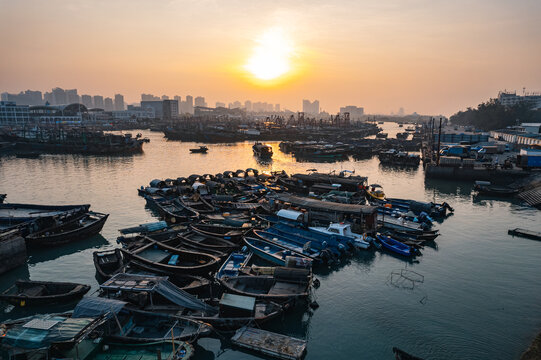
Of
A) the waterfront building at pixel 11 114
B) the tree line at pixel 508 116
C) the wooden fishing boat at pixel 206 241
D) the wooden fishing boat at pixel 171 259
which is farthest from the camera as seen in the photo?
the waterfront building at pixel 11 114

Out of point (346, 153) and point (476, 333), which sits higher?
point (346, 153)

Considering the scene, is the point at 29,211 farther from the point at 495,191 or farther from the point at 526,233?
the point at 495,191

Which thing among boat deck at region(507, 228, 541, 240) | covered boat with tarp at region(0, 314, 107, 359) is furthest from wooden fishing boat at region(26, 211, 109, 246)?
boat deck at region(507, 228, 541, 240)

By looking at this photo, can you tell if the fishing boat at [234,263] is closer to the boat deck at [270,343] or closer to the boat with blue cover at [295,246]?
the boat with blue cover at [295,246]

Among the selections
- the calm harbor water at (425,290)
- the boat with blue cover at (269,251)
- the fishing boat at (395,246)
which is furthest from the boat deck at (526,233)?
the boat with blue cover at (269,251)

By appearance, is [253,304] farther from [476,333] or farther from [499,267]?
[499,267]

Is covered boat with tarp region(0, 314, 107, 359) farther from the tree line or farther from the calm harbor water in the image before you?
the tree line

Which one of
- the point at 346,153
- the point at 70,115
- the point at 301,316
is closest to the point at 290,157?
the point at 346,153
